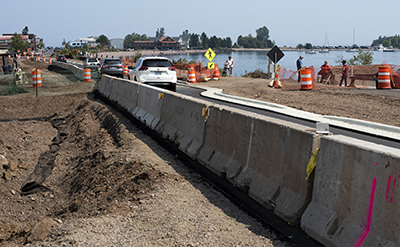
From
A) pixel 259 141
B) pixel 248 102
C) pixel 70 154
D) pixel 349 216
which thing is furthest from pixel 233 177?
pixel 248 102

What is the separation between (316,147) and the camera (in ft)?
16.2

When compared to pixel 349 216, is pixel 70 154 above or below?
below

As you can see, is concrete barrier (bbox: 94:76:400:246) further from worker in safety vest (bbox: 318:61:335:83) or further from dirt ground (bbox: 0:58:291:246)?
worker in safety vest (bbox: 318:61:335:83)

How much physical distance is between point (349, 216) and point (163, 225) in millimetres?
2431

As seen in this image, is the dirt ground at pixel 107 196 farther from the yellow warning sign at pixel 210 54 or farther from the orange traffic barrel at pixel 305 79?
the yellow warning sign at pixel 210 54

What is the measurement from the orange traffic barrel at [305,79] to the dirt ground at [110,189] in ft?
13.5

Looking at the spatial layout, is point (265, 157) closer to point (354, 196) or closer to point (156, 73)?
point (354, 196)

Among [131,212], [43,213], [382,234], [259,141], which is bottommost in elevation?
[43,213]

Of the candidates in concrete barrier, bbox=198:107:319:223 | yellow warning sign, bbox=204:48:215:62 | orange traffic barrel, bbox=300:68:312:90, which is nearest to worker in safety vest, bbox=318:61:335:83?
orange traffic barrel, bbox=300:68:312:90

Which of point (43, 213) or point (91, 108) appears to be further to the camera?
point (91, 108)

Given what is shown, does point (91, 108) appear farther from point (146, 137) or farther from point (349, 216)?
point (349, 216)

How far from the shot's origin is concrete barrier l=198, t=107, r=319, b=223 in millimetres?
5156

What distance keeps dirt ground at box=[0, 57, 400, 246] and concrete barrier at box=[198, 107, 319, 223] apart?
40 cm

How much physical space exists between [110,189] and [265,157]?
3.24 meters
